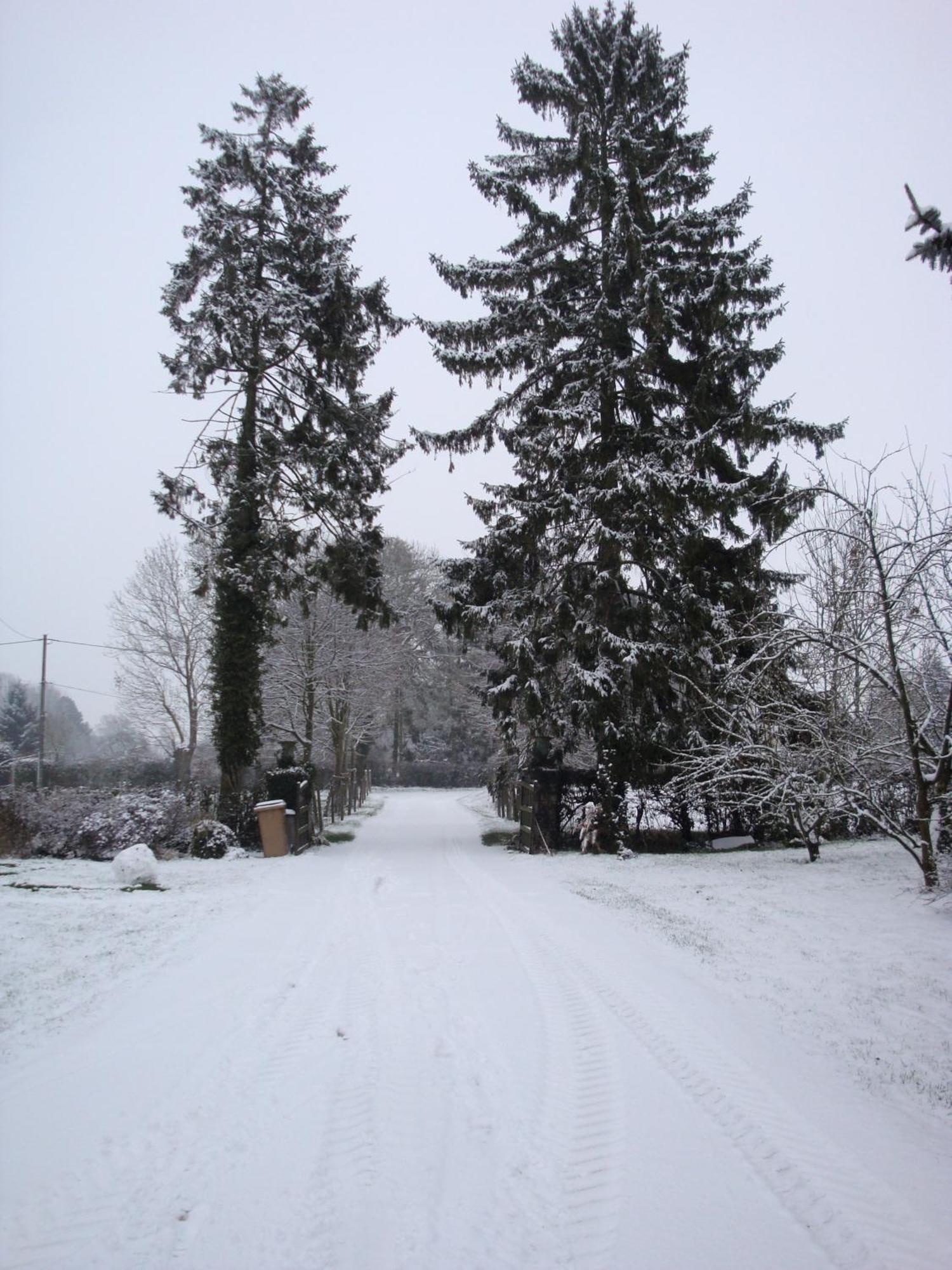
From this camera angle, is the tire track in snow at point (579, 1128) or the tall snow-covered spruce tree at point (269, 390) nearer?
the tire track in snow at point (579, 1128)

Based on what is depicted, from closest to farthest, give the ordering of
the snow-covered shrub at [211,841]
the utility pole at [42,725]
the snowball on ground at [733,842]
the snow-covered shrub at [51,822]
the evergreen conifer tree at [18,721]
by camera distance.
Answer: the snow-covered shrub at [51,822] → the snow-covered shrub at [211,841] → the snowball on ground at [733,842] → the utility pole at [42,725] → the evergreen conifer tree at [18,721]

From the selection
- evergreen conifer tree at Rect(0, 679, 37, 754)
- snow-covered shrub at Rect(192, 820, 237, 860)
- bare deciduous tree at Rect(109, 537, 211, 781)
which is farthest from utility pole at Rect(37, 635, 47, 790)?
snow-covered shrub at Rect(192, 820, 237, 860)

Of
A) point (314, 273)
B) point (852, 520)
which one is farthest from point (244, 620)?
point (852, 520)

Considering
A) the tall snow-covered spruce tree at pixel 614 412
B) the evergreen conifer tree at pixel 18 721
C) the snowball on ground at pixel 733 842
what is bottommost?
the snowball on ground at pixel 733 842

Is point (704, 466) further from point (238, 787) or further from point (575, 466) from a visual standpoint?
point (238, 787)

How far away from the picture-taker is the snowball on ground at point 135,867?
9.31 m

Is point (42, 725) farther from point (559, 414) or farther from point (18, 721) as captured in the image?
point (559, 414)

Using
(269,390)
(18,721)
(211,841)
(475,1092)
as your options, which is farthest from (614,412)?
(18,721)

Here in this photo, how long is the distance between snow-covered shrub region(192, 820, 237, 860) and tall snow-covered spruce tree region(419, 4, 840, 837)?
567cm

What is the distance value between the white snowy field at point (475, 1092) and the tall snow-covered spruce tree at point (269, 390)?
8.16m

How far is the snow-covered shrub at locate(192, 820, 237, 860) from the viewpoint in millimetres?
12828

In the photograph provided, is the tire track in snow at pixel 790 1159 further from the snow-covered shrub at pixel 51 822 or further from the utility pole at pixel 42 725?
the utility pole at pixel 42 725

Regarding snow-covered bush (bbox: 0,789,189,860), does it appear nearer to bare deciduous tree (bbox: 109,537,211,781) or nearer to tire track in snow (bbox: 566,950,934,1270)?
tire track in snow (bbox: 566,950,934,1270)

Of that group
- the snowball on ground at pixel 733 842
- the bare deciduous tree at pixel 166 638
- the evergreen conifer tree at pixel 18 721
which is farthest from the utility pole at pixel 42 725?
the snowball on ground at pixel 733 842
